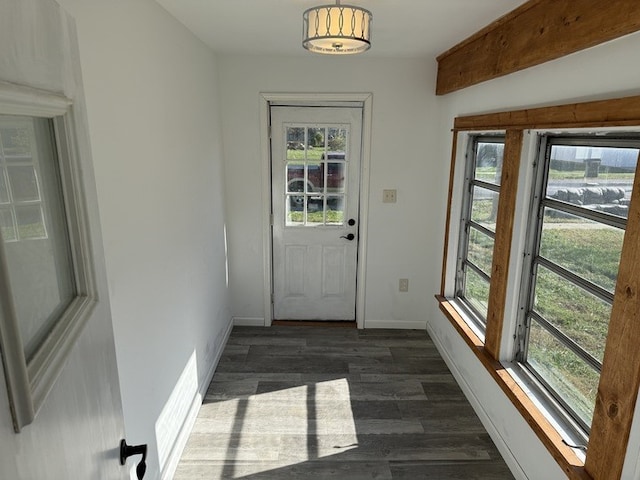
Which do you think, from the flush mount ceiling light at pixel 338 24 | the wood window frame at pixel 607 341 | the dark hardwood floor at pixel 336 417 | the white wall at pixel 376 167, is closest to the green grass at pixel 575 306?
the wood window frame at pixel 607 341

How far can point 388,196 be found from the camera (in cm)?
375

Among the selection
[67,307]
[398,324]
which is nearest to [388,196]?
[398,324]

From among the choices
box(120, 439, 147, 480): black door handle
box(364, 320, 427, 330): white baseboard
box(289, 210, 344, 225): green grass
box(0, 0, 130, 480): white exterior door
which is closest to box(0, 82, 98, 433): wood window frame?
box(0, 0, 130, 480): white exterior door

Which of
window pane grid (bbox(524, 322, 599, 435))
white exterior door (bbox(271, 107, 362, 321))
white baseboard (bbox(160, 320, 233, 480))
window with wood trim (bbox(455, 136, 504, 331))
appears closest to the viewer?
window pane grid (bbox(524, 322, 599, 435))

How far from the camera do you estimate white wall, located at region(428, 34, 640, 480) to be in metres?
1.57

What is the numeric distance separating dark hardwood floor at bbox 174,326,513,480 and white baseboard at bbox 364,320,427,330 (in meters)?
0.21

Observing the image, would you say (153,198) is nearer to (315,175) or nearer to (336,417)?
(336,417)

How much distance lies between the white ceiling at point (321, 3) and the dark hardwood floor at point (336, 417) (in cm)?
241

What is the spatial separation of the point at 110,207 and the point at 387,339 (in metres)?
2.87

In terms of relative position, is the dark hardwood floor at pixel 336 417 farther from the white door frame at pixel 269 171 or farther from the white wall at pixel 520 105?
the white door frame at pixel 269 171

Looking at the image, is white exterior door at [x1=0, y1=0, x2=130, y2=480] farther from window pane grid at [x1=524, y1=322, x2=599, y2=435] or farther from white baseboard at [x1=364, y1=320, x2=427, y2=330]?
white baseboard at [x1=364, y1=320, x2=427, y2=330]

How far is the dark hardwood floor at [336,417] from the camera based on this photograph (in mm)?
2398

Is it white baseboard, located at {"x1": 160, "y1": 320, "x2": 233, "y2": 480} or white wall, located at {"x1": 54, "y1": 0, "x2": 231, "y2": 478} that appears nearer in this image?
white wall, located at {"x1": 54, "y1": 0, "x2": 231, "y2": 478}

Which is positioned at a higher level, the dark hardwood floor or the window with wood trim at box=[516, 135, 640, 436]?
the window with wood trim at box=[516, 135, 640, 436]
